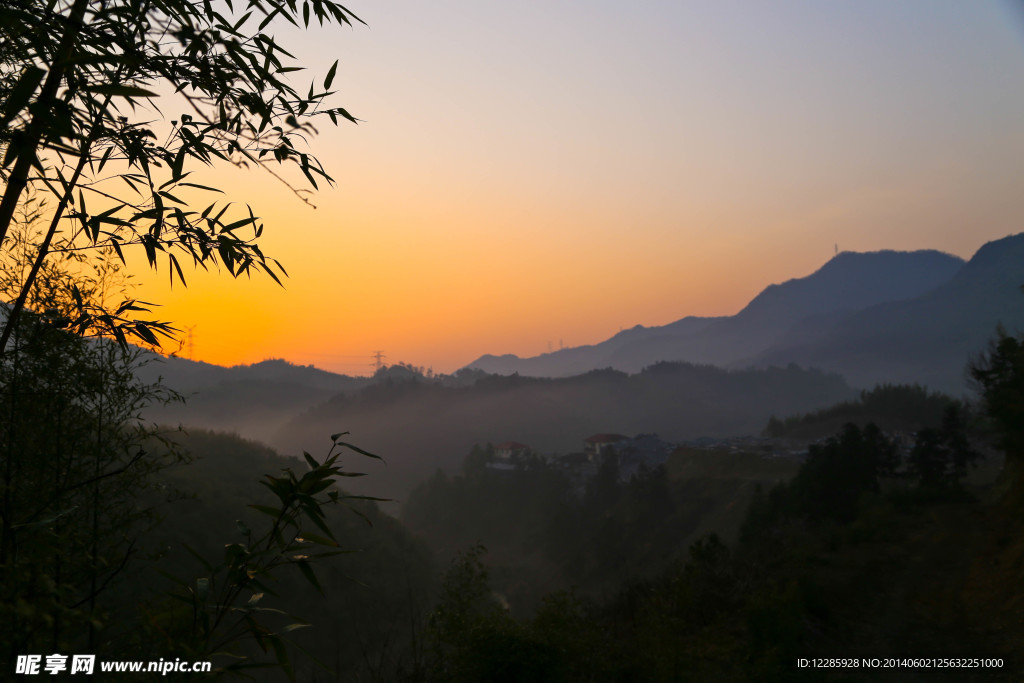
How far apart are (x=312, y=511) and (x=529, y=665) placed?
4615mm

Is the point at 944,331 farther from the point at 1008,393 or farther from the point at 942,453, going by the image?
the point at 1008,393

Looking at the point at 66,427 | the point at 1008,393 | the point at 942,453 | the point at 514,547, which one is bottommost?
the point at 514,547

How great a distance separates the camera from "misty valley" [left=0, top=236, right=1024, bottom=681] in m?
1.98

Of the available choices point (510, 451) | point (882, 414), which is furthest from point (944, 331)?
point (510, 451)

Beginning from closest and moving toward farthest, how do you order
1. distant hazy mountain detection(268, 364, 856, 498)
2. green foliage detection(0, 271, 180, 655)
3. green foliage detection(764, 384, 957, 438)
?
green foliage detection(0, 271, 180, 655), green foliage detection(764, 384, 957, 438), distant hazy mountain detection(268, 364, 856, 498)

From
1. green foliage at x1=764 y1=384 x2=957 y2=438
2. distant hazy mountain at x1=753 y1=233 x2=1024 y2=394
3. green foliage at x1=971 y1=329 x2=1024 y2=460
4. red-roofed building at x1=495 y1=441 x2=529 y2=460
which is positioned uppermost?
distant hazy mountain at x1=753 y1=233 x2=1024 y2=394

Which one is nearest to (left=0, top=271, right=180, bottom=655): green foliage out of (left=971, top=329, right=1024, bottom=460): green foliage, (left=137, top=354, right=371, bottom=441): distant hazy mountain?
(left=971, top=329, right=1024, bottom=460): green foliage

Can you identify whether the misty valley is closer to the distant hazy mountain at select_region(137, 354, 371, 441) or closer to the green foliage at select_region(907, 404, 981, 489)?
the green foliage at select_region(907, 404, 981, 489)

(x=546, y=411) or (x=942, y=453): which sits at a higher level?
(x=942, y=453)

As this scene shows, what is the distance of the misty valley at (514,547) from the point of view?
1.98 meters

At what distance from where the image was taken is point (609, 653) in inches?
263

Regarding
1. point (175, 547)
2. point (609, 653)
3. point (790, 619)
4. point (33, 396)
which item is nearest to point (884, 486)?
point (790, 619)

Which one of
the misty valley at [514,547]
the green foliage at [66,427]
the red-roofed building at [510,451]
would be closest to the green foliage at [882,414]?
the misty valley at [514,547]

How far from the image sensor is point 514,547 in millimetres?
55812
